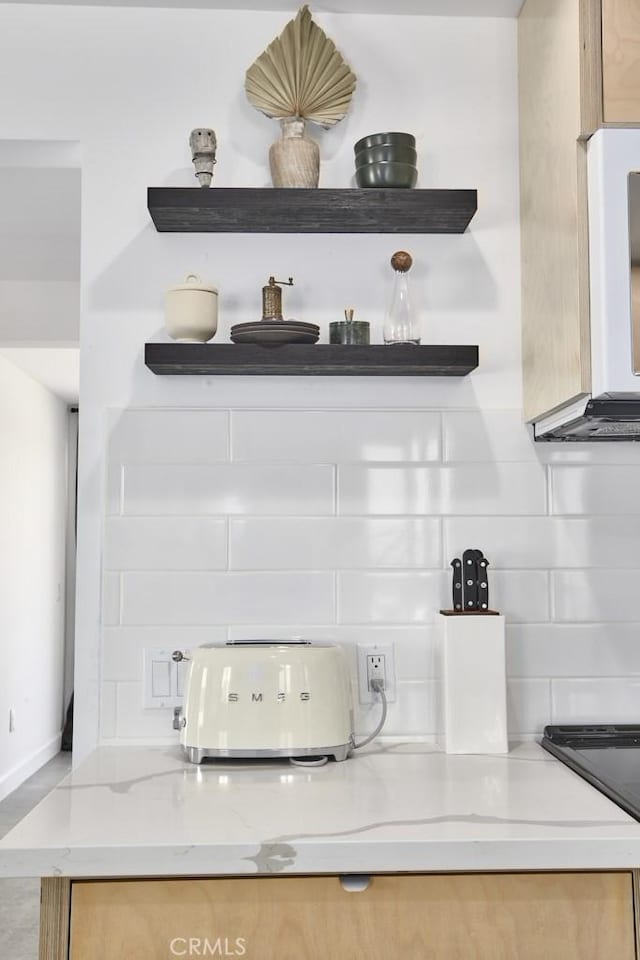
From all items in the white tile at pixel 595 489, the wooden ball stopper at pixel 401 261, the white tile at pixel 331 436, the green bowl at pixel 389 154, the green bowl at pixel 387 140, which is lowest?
the white tile at pixel 595 489

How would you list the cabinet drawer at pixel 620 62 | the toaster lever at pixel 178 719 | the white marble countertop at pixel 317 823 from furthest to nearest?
the toaster lever at pixel 178 719 < the cabinet drawer at pixel 620 62 < the white marble countertop at pixel 317 823

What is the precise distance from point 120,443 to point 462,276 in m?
0.77

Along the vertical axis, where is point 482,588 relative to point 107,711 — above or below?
above

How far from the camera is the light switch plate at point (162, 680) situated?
1.80 m

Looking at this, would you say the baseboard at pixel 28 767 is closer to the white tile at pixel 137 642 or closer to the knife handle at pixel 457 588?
the white tile at pixel 137 642

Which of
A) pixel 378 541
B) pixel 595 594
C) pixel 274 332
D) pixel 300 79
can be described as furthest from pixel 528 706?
pixel 300 79

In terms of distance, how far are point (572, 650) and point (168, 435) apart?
0.91 metres

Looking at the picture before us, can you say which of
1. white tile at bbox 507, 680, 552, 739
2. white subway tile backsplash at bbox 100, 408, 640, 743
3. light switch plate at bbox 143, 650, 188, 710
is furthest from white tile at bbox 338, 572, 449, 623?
light switch plate at bbox 143, 650, 188, 710

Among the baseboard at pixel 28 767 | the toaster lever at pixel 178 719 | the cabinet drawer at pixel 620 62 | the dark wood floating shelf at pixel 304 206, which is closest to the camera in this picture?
the cabinet drawer at pixel 620 62

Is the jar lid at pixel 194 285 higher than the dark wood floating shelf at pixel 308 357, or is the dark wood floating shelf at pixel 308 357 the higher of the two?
the jar lid at pixel 194 285

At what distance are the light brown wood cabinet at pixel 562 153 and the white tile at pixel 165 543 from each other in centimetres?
67

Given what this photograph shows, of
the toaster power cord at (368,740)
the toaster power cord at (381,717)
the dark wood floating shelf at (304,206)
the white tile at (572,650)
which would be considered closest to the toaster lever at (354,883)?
the toaster power cord at (368,740)

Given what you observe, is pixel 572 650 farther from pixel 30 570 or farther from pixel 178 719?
pixel 30 570

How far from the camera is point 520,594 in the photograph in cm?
187
